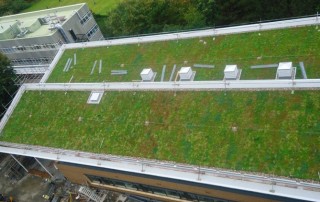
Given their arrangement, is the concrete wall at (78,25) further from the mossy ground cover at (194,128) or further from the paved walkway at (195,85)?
the mossy ground cover at (194,128)

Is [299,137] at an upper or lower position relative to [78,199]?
upper

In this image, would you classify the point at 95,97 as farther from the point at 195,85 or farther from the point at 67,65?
the point at 195,85

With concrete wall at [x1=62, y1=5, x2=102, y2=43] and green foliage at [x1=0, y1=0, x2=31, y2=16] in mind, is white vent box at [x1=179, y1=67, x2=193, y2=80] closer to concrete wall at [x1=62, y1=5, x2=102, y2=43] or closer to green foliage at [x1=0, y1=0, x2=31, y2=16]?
concrete wall at [x1=62, y1=5, x2=102, y2=43]

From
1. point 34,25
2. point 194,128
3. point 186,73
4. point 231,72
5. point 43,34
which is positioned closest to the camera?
point 194,128

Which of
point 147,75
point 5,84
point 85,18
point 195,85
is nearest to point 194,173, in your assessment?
point 195,85

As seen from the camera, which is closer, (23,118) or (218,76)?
(218,76)

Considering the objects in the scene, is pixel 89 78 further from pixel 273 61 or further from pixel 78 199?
pixel 273 61

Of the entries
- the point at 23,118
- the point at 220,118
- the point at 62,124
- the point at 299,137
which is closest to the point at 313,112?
the point at 299,137

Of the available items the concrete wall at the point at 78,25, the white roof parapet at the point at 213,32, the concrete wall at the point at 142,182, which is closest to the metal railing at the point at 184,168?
the concrete wall at the point at 142,182
